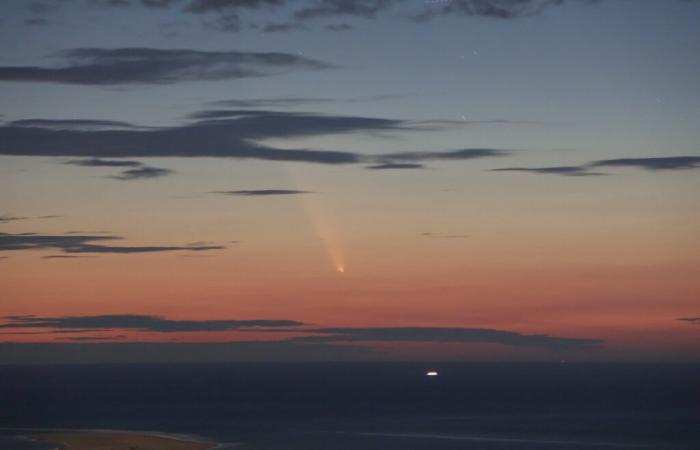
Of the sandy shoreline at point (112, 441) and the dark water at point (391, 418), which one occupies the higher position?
the dark water at point (391, 418)

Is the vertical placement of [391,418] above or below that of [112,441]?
above

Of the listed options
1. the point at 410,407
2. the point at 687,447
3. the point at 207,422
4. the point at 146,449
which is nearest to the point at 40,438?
the point at 146,449

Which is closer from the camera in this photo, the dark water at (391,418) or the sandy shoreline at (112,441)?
the sandy shoreline at (112,441)

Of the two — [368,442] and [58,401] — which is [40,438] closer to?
[368,442]

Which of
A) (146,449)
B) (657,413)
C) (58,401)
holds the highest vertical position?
(58,401)

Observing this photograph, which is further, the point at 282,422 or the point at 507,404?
the point at 507,404

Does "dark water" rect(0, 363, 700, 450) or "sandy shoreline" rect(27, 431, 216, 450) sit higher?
"dark water" rect(0, 363, 700, 450)

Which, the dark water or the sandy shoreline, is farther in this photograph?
the dark water

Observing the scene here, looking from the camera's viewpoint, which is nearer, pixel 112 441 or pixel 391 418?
pixel 112 441
